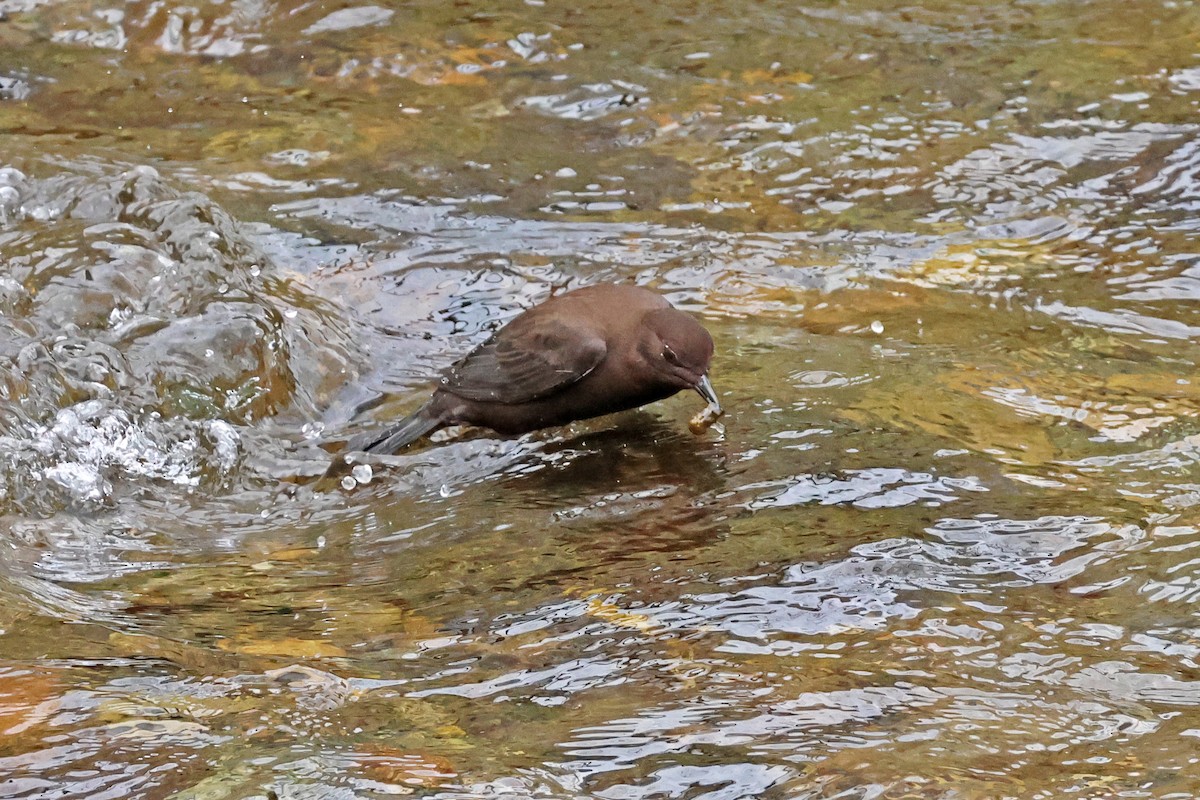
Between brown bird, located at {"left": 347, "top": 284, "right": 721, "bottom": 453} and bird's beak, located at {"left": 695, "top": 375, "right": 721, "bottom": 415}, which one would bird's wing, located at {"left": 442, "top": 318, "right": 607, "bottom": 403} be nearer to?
brown bird, located at {"left": 347, "top": 284, "right": 721, "bottom": 453}

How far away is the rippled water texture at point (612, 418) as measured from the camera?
3.20m

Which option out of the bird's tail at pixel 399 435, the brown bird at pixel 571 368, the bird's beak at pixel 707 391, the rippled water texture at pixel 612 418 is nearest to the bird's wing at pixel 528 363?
the brown bird at pixel 571 368

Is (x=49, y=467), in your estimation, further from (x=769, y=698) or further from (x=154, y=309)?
(x=769, y=698)

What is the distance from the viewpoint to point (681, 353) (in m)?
5.14

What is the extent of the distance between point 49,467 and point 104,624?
158 cm

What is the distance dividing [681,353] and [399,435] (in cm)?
123

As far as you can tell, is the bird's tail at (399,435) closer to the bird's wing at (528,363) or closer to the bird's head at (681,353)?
the bird's wing at (528,363)

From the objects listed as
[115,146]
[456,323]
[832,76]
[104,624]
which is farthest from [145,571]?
[832,76]

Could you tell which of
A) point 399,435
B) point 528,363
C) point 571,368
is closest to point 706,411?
point 571,368

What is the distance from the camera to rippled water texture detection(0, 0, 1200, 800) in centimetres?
320

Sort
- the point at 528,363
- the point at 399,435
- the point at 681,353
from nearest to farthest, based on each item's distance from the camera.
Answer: the point at 681,353, the point at 528,363, the point at 399,435

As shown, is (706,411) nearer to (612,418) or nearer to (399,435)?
(612,418)

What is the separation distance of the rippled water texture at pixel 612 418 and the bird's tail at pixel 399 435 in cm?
15

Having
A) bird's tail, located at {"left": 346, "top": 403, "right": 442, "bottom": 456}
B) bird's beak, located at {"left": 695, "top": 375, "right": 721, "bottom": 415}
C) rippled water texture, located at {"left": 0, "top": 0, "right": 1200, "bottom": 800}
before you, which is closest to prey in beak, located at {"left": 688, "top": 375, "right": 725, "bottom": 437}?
bird's beak, located at {"left": 695, "top": 375, "right": 721, "bottom": 415}
